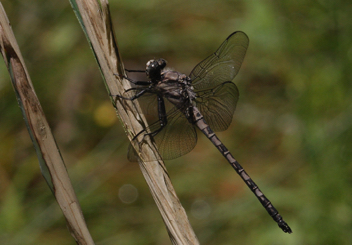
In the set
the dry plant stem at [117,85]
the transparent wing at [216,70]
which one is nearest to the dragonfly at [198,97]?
the transparent wing at [216,70]

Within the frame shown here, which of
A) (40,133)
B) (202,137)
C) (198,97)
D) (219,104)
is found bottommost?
(40,133)

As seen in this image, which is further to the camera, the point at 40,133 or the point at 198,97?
the point at 198,97

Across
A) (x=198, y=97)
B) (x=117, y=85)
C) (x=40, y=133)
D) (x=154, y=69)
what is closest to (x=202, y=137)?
(x=198, y=97)

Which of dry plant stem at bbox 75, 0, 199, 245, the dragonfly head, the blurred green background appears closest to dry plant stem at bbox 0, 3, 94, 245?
dry plant stem at bbox 75, 0, 199, 245

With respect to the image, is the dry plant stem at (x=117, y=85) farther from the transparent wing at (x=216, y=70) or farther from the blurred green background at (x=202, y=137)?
the blurred green background at (x=202, y=137)

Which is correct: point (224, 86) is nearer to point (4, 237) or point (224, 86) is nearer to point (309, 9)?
point (309, 9)

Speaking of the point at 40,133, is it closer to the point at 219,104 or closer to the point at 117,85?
the point at 117,85
